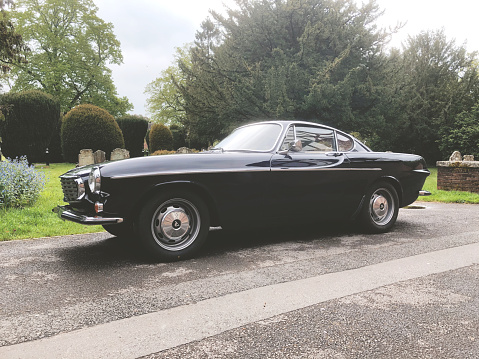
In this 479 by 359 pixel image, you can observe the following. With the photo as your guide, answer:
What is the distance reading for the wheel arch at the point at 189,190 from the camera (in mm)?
3676

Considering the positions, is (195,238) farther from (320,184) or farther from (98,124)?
(98,124)

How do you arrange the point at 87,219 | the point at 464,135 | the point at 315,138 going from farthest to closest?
the point at 464,135 < the point at 315,138 < the point at 87,219

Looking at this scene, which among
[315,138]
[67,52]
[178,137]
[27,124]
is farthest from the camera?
[178,137]

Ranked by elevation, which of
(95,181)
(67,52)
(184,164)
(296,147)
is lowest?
(95,181)

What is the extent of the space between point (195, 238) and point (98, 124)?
1953 cm

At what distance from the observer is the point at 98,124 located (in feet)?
70.3

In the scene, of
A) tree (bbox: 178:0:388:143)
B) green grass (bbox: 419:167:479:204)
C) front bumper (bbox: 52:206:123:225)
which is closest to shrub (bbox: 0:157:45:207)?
front bumper (bbox: 52:206:123:225)

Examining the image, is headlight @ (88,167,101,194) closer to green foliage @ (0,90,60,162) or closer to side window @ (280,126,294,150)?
side window @ (280,126,294,150)

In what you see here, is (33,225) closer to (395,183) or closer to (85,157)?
(395,183)

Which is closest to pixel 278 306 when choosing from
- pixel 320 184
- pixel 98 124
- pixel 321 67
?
pixel 320 184

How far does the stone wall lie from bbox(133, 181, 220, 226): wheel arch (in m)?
9.17

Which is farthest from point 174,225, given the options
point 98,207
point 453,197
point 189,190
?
point 453,197

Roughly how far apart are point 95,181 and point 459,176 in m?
10.4

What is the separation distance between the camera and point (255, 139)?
15.4 feet
